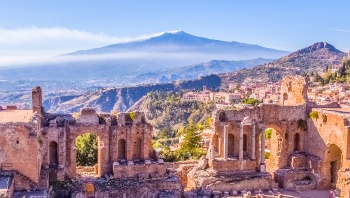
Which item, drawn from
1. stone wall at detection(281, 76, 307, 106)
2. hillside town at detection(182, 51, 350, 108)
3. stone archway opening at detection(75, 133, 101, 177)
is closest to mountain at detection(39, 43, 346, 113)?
hillside town at detection(182, 51, 350, 108)

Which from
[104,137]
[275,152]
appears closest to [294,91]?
[275,152]

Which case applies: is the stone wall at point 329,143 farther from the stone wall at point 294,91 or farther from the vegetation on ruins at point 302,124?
the stone wall at point 294,91

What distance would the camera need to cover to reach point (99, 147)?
31.2m

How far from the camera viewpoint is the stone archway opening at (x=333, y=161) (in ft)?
116

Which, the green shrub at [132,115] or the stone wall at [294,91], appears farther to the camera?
the stone wall at [294,91]

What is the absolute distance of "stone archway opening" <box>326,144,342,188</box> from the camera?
3528 cm

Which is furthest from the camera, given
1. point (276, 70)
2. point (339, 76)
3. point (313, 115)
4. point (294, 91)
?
point (276, 70)

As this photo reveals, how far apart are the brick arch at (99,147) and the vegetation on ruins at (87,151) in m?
7.90

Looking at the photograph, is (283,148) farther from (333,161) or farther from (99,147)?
(99,147)

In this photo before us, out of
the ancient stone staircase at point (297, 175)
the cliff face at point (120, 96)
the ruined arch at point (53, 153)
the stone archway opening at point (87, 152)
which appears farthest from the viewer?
the cliff face at point (120, 96)

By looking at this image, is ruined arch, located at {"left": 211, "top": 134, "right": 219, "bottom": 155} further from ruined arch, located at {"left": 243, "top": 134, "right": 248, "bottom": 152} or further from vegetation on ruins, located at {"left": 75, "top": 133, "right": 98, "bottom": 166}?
vegetation on ruins, located at {"left": 75, "top": 133, "right": 98, "bottom": 166}

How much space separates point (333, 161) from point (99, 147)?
18.8 meters

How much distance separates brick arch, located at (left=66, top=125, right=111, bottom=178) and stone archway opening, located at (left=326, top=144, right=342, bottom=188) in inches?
685

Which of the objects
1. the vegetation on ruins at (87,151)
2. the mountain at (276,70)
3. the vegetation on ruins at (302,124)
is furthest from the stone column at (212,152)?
the mountain at (276,70)
